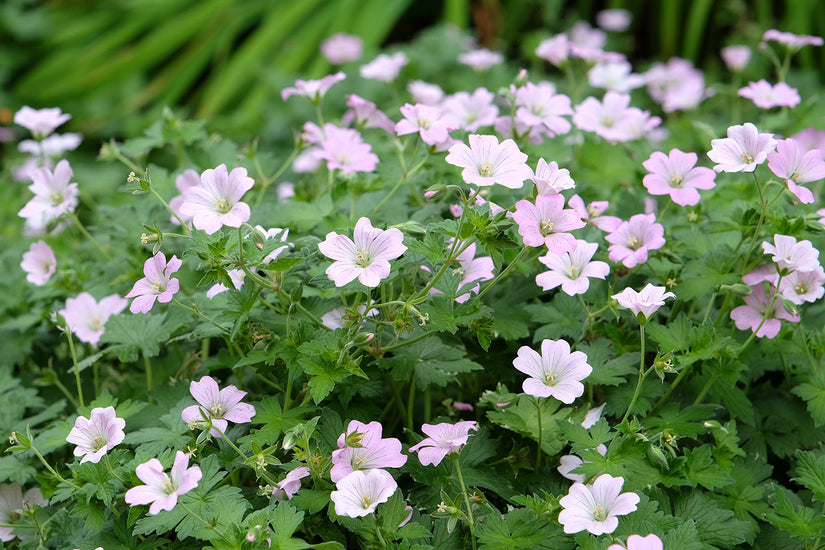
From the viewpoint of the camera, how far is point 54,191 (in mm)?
1506

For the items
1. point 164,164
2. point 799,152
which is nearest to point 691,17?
point 164,164

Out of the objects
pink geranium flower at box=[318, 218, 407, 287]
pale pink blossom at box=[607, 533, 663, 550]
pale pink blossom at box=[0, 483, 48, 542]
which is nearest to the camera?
pale pink blossom at box=[607, 533, 663, 550]

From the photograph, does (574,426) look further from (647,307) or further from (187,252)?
(187,252)

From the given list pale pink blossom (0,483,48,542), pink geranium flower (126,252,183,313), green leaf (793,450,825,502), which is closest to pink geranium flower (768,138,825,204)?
green leaf (793,450,825,502)

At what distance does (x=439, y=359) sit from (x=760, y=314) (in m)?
0.51

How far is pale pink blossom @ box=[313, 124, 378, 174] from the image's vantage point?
152 centimetres

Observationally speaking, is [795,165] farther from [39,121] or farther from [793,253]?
[39,121]

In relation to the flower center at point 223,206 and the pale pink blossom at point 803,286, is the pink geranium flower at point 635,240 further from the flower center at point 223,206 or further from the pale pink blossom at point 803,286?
the flower center at point 223,206

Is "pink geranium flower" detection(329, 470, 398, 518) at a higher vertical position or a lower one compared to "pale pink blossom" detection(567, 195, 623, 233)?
lower

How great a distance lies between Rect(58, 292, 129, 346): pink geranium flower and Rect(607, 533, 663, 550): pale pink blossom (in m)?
0.94

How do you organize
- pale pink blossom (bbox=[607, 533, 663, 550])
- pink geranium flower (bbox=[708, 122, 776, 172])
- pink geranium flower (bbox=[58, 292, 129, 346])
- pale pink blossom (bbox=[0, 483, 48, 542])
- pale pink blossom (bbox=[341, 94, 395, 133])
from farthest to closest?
pale pink blossom (bbox=[341, 94, 395, 133]) < pink geranium flower (bbox=[58, 292, 129, 346]) < pale pink blossom (bbox=[0, 483, 48, 542]) < pink geranium flower (bbox=[708, 122, 776, 172]) < pale pink blossom (bbox=[607, 533, 663, 550])

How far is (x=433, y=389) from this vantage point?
144 cm

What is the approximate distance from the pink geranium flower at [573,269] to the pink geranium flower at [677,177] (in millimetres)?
170

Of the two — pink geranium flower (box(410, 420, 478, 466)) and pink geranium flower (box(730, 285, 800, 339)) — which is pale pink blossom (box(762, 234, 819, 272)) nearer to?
pink geranium flower (box(730, 285, 800, 339))
